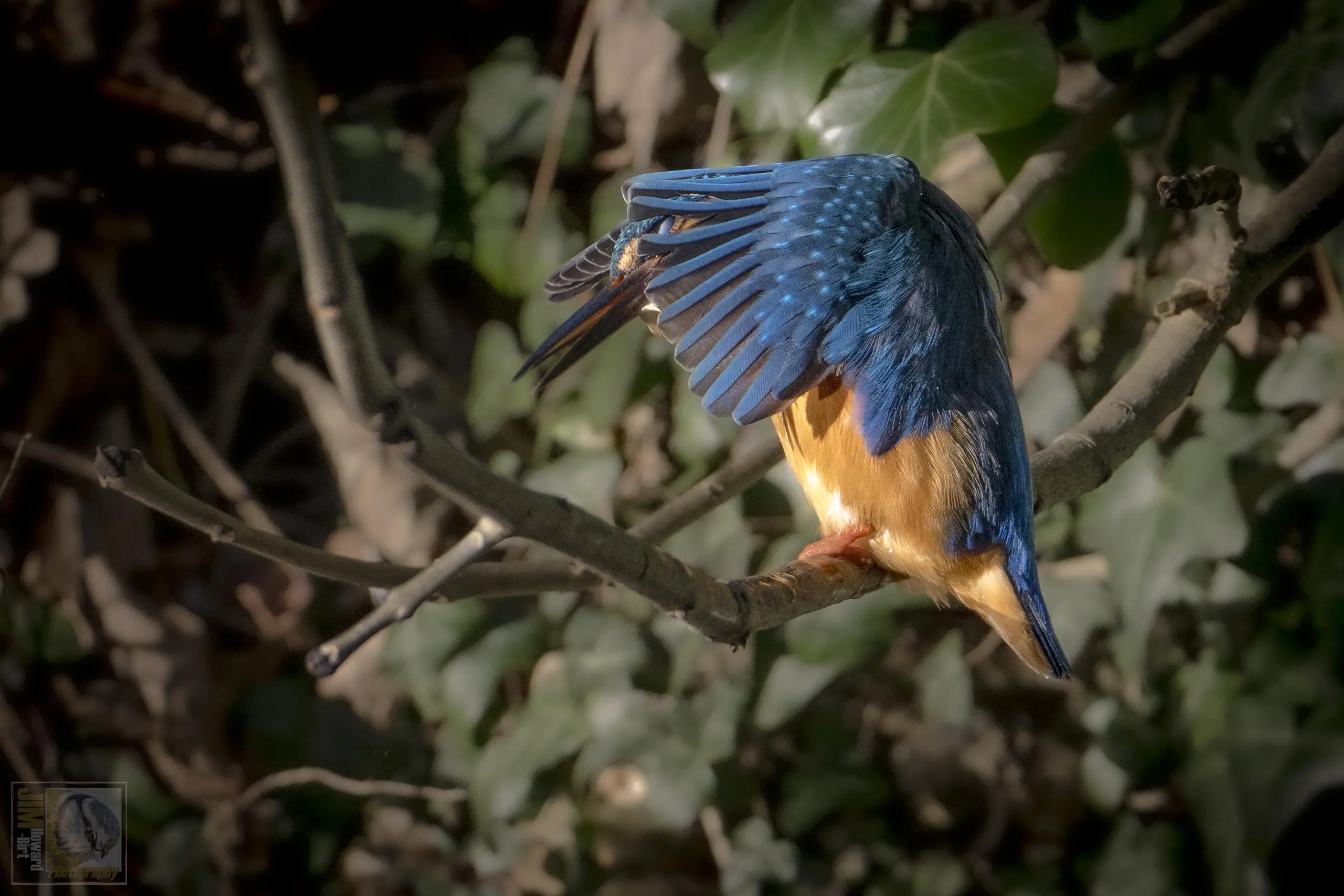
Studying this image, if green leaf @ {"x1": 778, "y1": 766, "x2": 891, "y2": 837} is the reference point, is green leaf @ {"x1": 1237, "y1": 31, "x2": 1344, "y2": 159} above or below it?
above

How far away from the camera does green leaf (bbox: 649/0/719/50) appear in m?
1.55

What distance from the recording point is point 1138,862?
5.94 ft

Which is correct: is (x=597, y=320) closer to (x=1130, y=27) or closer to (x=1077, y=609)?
(x=1130, y=27)

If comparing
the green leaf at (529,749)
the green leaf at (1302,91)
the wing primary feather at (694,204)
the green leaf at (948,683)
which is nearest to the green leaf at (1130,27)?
the green leaf at (1302,91)

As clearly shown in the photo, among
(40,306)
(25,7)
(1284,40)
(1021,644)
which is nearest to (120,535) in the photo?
(40,306)

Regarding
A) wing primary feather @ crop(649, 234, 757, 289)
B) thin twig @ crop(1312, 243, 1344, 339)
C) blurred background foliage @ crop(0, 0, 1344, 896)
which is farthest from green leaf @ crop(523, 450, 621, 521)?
Answer: thin twig @ crop(1312, 243, 1344, 339)

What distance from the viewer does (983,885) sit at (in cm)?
202

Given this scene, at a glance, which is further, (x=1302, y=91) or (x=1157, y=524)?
(x=1157, y=524)

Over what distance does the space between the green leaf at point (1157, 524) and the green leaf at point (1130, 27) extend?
1.71ft

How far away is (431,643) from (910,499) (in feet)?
3.52

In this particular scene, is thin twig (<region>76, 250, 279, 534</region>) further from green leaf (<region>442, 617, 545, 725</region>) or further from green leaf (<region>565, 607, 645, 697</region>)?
green leaf (<region>565, 607, 645, 697</region>)

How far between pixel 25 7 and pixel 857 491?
5.86 ft

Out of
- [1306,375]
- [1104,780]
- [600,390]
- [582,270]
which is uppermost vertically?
[600,390]

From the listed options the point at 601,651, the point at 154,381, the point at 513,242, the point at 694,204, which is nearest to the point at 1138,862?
the point at 601,651
